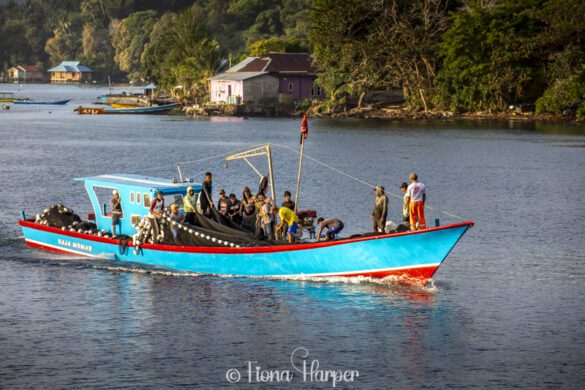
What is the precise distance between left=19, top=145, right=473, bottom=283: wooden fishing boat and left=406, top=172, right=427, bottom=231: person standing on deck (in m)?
1.52

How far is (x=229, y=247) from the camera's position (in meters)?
36.5

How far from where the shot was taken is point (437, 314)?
1289 inches

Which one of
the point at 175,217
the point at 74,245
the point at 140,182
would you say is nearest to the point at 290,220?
the point at 175,217

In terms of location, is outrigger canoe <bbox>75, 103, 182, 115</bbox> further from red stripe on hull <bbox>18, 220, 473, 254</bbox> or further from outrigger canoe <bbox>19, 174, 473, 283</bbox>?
red stripe on hull <bbox>18, 220, 473, 254</bbox>

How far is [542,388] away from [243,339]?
8907 mm

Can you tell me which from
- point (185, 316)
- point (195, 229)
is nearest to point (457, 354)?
point (185, 316)

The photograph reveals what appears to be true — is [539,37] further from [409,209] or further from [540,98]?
[409,209]

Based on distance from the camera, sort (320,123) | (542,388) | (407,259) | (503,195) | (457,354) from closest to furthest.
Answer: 1. (542,388)
2. (457,354)
3. (407,259)
4. (503,195)
5. (320,123)

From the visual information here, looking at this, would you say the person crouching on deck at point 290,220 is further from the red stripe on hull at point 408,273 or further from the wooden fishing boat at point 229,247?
the red stripe on hull at point 408,273

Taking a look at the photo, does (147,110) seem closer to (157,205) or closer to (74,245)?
(74,245)

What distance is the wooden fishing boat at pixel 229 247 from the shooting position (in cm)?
3425

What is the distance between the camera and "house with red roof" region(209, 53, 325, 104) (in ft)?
471

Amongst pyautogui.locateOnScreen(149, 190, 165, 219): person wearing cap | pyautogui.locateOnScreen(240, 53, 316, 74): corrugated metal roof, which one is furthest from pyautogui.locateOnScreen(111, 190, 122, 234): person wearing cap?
pyautogui.locateOnScreen(240, 53, 316, 74): corrugated metal roof

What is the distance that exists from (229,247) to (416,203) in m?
6.91
